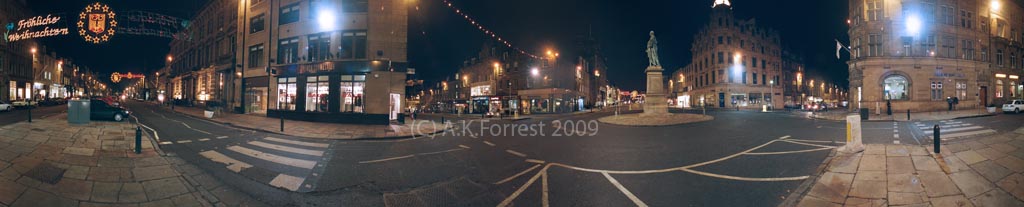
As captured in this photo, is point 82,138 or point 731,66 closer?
point 82,138

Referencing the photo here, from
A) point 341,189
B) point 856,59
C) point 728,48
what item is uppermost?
point 728,48

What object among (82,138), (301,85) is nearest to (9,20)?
(301,85)

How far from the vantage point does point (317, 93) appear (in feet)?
74.1

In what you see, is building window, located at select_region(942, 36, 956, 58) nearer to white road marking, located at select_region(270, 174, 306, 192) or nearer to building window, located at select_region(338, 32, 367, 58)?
building window, located at select_region(338, 32, 367, 58)

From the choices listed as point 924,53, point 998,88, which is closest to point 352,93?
point 924,53

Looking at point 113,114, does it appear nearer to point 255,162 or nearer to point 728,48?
point 255,162

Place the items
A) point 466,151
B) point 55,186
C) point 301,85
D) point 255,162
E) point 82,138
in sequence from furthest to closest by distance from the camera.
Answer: point 301,85 < point 466,151 < point 82,138 < point 255,162 < point 55,186

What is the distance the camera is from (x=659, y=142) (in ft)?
40.8

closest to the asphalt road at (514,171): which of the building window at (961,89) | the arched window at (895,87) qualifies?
the arched window at (895,87)

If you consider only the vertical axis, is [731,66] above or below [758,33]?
below

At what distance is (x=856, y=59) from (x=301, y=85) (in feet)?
155

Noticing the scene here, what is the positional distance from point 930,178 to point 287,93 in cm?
2886

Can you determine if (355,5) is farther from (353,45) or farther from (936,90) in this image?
(936,90)

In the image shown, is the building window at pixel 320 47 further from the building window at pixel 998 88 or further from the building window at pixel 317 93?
the building window at pixel 998 88
